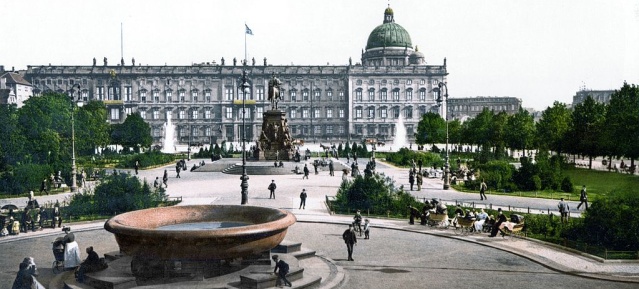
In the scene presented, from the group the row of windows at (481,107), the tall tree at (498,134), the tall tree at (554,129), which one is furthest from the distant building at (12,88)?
the row of windows at (481,107)

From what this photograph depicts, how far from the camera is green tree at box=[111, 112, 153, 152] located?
2840 inches

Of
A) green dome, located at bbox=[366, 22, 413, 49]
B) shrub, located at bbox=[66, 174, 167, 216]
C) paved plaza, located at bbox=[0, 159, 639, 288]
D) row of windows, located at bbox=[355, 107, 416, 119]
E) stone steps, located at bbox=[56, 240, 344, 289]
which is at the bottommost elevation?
paved plaza, located at bbox=[0, 159, 639, 288]

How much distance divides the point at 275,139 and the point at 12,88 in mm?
70342

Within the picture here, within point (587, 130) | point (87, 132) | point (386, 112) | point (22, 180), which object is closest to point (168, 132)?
point (386, 112)

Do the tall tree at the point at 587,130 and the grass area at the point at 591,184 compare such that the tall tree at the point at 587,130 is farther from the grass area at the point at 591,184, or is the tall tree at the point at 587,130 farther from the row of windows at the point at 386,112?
the row of windows at the point at 386,112

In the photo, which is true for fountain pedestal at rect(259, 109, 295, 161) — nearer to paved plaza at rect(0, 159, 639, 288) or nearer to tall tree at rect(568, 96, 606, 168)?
paved plaza at rect(0, 159, 639, 288)

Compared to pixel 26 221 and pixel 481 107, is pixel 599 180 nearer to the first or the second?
pixel 26 221

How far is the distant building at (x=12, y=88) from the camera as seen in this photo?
9512cm

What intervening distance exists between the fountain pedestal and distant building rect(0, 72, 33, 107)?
213 feet

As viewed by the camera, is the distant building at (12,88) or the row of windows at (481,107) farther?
the row of windows at (481,107)

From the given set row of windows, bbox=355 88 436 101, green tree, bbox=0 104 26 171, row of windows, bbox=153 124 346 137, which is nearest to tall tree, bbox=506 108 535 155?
green tree, bbox=0 104 26 171

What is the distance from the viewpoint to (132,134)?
72.6 metres

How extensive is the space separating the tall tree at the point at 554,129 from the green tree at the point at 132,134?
164 feet

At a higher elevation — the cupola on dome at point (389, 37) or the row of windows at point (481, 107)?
the cupola on dome at point (389, 37)
